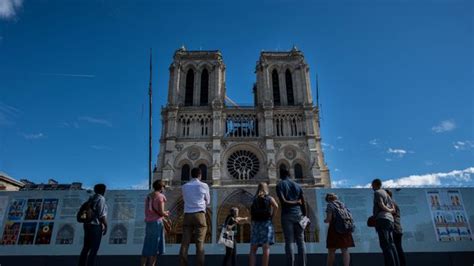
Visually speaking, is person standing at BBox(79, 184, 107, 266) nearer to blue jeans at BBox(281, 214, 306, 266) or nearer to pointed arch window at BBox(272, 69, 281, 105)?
blue jeans at BBox(281, 214, 306, 266)

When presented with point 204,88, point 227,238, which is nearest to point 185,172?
point 204,88

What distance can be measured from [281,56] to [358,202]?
28.2m

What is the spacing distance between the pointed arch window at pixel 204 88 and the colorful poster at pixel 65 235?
24817 millimetres

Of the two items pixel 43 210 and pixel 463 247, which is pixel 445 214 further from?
→ pixel 43 210

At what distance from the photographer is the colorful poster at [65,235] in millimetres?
8828

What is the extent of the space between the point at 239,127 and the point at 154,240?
86.4 ft

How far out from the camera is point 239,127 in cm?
3175

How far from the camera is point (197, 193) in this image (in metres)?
5.64

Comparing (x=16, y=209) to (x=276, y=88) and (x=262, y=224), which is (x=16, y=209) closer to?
(x=262, y=224)

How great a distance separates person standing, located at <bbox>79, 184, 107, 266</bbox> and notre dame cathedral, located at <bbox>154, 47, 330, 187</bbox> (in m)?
21.7

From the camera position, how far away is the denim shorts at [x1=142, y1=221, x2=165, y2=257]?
5.52 meters

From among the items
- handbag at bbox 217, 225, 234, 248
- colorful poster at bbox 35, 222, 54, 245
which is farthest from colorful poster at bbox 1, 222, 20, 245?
handbag at bbox 217, 225, 234, 248

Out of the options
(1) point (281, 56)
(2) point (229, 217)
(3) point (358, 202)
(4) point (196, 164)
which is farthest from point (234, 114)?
(2) point (229, 217)

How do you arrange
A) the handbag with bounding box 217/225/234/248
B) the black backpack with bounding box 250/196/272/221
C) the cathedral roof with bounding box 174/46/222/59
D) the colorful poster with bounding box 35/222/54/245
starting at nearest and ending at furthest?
1. the black backpack with bounding box 250/196/272/221
2. the handbag with bounding box 217/225/234/248
3. the colorful poster with bounding box 35/222/54/245
4. the cathedral roof with bounding box 174/46/222/59
